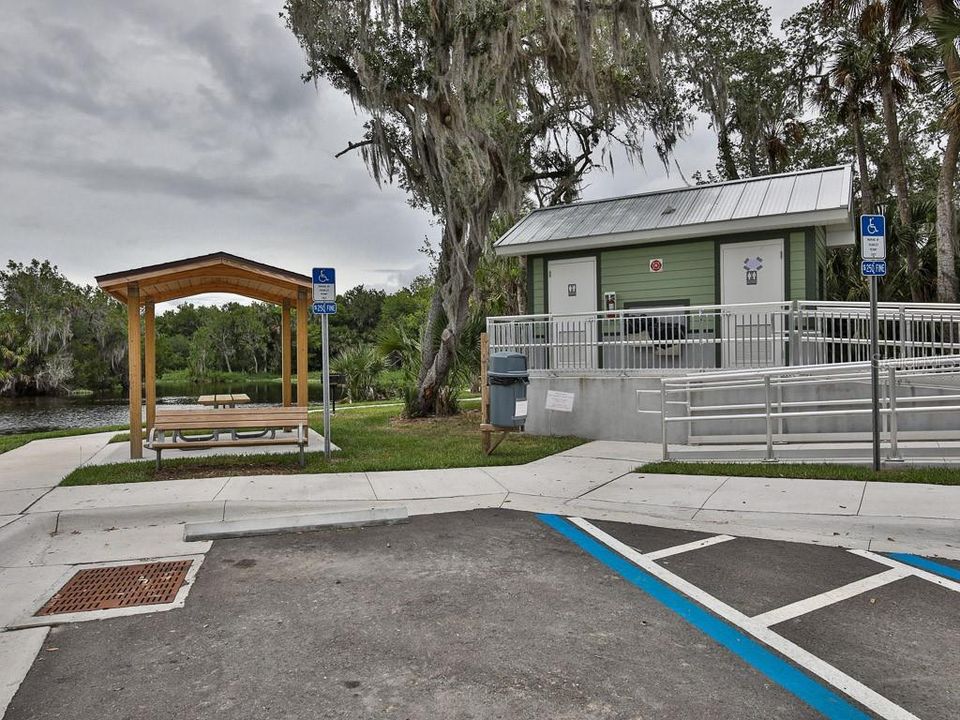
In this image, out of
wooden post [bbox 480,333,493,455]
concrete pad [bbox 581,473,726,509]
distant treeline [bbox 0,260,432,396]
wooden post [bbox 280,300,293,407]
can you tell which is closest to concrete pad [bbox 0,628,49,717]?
concrete pad [bbox 581,473,726,509]

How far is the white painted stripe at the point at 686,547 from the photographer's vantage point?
512cm

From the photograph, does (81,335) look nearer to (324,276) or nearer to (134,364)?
(134,364)

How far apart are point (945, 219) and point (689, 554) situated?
16.7 metres

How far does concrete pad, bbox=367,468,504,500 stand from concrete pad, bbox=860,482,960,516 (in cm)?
378

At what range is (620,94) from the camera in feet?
53.3

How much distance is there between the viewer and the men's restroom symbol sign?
504 inches

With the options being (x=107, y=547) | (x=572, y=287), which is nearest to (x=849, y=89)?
(x=572, y=287)

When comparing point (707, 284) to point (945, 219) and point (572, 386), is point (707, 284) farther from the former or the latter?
point (945, 219)

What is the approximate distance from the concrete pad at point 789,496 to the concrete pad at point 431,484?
8.26 feet

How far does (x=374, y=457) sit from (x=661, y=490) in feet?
14.1

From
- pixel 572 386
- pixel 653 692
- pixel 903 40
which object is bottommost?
pixel 653 692

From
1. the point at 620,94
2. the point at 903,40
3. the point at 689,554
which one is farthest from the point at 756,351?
the point at 903,40

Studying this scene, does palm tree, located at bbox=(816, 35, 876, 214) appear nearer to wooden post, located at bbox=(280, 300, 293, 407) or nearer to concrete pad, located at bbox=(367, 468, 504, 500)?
wooden post, located at bbox=(280, 300, 293, 407)

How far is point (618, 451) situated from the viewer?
1020 centimetres
